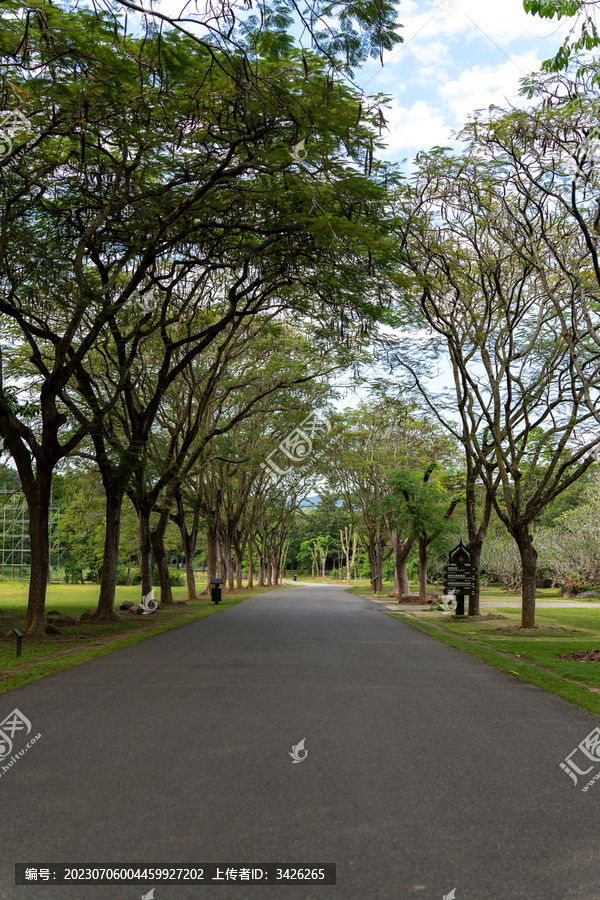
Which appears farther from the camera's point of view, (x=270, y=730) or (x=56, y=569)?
(x=56, y=569)

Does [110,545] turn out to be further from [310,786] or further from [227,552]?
[227,552]

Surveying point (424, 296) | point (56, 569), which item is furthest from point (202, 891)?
point (56, 569)

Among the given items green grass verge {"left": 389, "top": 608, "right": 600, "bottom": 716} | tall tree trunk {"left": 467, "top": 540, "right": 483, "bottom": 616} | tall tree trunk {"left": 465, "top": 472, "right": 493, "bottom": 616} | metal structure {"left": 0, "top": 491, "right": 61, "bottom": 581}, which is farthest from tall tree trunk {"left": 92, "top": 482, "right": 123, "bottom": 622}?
metal structure {"left": 0, "top": 491, "right": 61, "bottom": 581}

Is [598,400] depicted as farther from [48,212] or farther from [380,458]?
[380,458]

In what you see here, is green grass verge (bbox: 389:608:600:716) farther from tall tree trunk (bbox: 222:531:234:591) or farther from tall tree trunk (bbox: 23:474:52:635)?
tall tree trunk (bbox: 222:531:234:591)

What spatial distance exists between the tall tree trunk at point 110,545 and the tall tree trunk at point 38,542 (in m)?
3.72

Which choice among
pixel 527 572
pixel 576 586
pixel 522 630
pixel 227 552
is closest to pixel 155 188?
pixel 527 572

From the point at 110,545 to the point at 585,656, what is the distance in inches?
Answer: 521

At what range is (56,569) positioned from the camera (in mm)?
73438

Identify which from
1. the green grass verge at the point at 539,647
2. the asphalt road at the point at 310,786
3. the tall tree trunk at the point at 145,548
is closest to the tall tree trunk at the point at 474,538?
the green grass verge at the point at 539,647

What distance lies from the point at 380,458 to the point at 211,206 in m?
23.0

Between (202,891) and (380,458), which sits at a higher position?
(380,458)

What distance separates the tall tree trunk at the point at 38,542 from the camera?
1602cm

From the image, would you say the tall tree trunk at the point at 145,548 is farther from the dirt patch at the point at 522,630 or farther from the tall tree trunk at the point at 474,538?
the dirt patch at the point at 522,630
